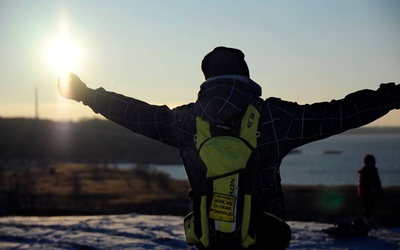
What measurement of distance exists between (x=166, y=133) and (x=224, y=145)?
20.3 inches

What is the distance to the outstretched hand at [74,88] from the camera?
123 inches

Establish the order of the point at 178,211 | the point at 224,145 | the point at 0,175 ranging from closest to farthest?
the point at 224,145 < the point at 178,211 < the point at 0,175

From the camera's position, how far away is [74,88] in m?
3.13

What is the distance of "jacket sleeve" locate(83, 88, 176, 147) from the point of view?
2963mm

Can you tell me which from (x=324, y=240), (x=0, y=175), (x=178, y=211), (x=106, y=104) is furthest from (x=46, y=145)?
(x=106, y=104)

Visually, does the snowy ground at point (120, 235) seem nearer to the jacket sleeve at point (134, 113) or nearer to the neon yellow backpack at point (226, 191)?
the jacket sleeve at point (134, 113)

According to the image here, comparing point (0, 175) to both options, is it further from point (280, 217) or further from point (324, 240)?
point (280, 217)

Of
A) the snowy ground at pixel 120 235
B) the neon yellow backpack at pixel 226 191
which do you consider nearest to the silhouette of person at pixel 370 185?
the snowy ground at pixel 120 235

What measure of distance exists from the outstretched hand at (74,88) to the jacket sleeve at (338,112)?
1.16 meters

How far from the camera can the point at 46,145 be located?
6372 centimetres

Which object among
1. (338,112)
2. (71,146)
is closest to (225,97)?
(338,112)

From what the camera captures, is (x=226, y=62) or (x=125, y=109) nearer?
(x=226, y=62)

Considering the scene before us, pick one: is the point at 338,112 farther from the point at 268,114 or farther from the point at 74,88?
the point at 74,88

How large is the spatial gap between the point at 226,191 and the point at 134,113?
0.77 m
